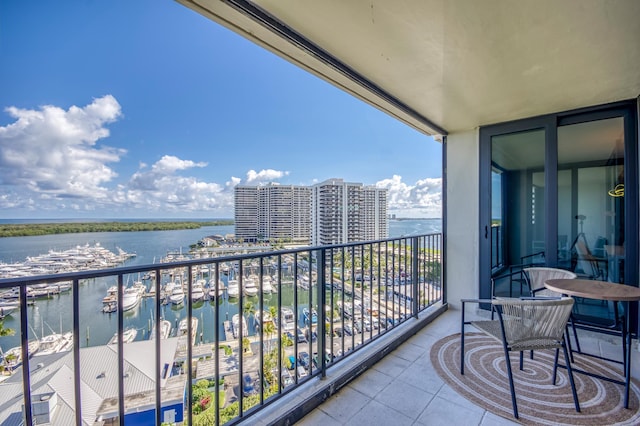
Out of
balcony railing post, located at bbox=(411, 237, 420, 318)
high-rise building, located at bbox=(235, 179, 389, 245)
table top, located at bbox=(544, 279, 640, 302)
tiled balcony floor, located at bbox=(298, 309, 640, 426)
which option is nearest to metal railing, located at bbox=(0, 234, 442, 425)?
tiled balcony floor, located at bbox=(298, 309, 640, 426)

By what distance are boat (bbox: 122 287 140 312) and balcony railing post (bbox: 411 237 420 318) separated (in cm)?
270

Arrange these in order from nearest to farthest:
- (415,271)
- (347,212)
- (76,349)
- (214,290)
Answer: (76,349), (214,290), (415,271), (347,212)

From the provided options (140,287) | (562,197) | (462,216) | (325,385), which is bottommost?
(325,385)

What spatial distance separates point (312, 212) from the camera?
8352mm

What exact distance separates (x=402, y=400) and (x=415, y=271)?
5.11ft

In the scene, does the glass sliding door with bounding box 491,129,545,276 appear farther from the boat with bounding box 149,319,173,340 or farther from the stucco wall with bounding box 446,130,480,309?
the boat with bounding box 149,319,173,340

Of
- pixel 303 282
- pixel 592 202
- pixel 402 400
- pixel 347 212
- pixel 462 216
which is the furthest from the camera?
pixel 347 212

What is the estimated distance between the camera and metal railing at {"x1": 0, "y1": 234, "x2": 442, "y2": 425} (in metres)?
1.09

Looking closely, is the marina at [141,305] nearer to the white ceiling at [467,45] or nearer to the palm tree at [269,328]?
the palm tree at [269,328]

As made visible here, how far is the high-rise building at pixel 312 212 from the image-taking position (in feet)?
21.3

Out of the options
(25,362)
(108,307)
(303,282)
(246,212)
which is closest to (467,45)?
(303,282)

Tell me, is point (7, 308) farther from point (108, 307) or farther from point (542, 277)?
point (542, 277)

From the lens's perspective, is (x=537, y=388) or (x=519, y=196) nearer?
(x=537, y=388)

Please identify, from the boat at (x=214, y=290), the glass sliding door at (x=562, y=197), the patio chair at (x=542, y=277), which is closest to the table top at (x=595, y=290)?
the patio chair at (x=542, y=277)
